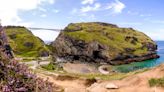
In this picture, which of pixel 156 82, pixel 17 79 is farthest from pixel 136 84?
pixel 17 79

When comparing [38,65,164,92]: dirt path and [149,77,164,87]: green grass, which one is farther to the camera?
[38,65,164,92]: dirt path

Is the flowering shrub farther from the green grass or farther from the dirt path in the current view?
the green grass

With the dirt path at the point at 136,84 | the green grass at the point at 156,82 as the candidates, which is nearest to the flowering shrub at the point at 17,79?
the dirt path at the point at 136,84

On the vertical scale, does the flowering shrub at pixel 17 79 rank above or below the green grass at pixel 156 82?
above

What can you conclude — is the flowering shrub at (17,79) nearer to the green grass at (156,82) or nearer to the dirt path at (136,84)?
the dirt path at (136,84)

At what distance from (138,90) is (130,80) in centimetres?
303

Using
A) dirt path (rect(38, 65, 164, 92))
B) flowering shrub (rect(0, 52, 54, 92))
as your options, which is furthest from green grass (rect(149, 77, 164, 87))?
flowering shrub (rect(0, 52, 54, 92))

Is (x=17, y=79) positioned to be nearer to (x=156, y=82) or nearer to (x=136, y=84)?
(x=156, y=82)

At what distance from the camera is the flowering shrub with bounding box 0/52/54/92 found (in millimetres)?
7217

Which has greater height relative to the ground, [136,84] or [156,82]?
[156,82]

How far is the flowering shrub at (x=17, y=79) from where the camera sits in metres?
7.22

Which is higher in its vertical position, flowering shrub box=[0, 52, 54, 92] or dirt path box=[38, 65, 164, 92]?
flowering shrub box=[0, 52, 54, 92]

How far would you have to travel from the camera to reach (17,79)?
758 centimetres

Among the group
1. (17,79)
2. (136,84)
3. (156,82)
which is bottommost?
(136,84)
